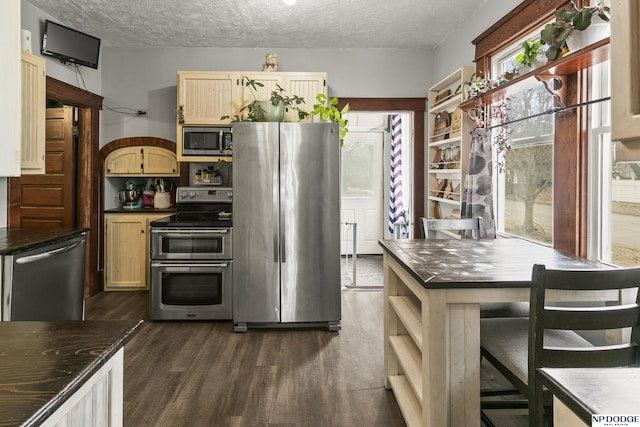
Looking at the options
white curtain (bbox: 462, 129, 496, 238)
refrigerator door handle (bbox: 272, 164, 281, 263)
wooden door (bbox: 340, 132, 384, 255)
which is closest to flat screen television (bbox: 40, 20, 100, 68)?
refrigerator door handle (bbox: 272, 164, 281, 263)

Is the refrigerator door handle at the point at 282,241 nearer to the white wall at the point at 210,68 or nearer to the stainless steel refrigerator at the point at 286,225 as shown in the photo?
the stainless steel refrigerator at the point at 286,225

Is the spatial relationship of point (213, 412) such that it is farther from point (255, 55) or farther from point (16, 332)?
point (255, 55)

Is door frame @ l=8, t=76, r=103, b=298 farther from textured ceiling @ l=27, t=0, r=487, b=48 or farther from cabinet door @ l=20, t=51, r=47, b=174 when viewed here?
cabinet door @ l=20, t=51, r=47, b=174

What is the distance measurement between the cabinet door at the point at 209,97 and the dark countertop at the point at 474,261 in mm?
2715

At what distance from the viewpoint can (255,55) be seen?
526 cm

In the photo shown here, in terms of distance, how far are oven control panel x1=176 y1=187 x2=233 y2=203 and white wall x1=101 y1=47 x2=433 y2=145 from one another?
2.74ft

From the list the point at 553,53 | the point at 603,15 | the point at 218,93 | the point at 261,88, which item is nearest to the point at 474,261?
the point at 553,53

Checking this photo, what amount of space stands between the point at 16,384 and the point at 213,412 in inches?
73.2

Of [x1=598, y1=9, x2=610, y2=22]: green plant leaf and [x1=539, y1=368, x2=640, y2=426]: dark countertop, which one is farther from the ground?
[x1=598, y1=9, x2=610, y2=22]: green plant leaf

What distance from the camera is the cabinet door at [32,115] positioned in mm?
3188

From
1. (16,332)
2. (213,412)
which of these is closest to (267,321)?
(213,412)

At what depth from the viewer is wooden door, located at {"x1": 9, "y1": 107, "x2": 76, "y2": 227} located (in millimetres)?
Answer: 4902

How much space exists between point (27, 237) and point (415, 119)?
13.2 feet

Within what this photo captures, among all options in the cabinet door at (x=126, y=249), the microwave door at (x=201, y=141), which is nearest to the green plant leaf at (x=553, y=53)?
the microwave door at (x=201, y=141)
